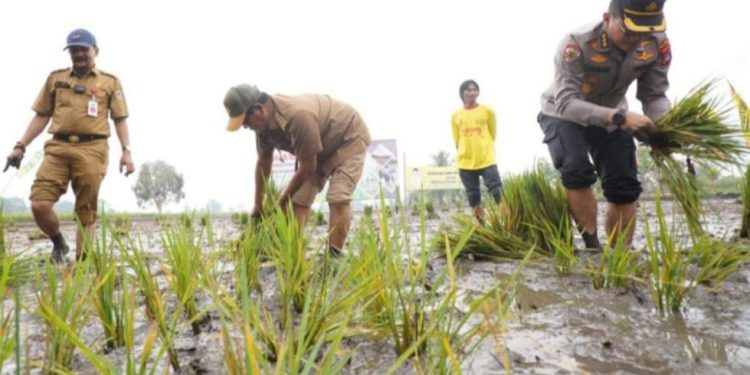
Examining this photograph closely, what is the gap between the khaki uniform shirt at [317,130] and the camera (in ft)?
9.34

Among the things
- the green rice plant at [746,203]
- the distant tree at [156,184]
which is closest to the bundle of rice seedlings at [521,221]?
the green rice plant at [746,203]

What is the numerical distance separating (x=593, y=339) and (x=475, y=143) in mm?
3750

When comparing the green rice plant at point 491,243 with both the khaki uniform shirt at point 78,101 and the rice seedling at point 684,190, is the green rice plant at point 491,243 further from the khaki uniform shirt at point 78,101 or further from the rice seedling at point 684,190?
the khaki uniform shirt at point 78,101

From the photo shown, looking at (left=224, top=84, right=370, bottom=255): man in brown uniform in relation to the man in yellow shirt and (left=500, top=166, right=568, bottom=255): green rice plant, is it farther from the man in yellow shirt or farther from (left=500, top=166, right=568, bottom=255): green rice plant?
the man in yellow shirt

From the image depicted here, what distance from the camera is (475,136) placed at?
4.97 metres

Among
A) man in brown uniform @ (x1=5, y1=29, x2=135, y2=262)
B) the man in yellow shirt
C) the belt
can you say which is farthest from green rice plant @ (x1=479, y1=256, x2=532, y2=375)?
the man in yellow shirt

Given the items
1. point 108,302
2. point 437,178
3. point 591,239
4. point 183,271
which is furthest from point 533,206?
point 437,178

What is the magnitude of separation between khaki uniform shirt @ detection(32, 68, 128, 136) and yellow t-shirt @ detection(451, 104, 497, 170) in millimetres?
3133

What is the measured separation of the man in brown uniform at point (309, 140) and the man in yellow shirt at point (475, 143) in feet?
6.25

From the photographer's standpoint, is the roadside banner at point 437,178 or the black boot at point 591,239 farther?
the roadside banner at point 437,178

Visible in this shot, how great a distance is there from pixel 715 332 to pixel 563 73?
1535 millimetres

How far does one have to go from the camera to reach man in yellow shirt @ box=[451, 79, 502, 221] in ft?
16.2

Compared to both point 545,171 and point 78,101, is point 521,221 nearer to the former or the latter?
point 545,171

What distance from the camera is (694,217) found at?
205cm
